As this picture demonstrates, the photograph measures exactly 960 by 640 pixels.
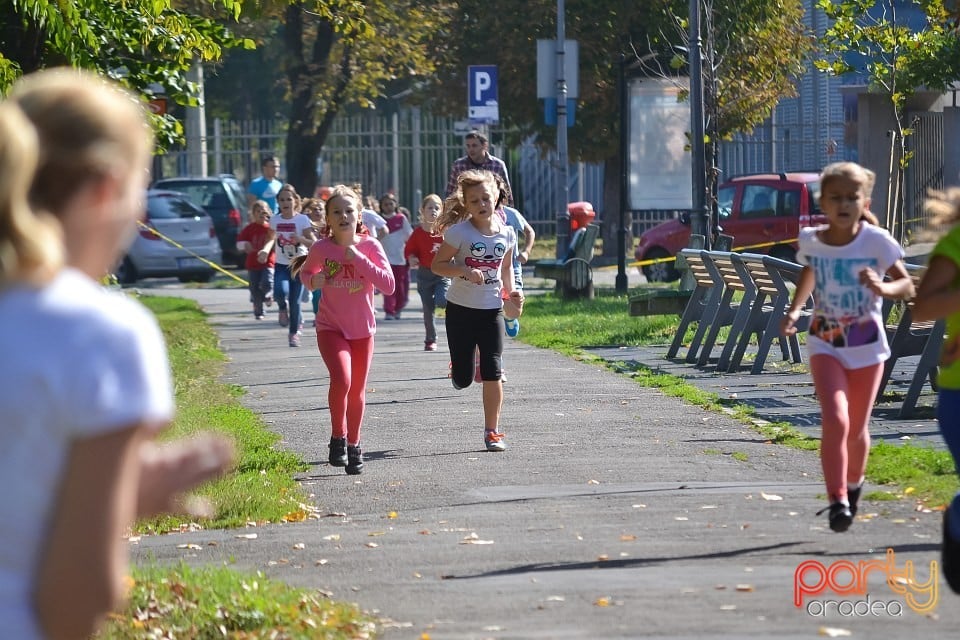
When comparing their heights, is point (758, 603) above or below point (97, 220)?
below

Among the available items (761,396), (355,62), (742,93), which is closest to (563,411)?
(761,396)

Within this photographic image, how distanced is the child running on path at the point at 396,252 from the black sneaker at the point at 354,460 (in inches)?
458

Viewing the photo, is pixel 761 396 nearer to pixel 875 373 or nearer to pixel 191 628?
pixel 875 373

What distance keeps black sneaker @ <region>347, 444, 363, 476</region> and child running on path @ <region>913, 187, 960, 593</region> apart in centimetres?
446

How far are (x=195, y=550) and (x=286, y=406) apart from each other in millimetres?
5405

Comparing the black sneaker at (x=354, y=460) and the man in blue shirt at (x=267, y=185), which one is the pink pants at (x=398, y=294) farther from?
the black sneaker at (x=354, y=460)

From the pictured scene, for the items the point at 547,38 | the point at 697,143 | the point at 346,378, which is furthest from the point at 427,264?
the point at 547,38

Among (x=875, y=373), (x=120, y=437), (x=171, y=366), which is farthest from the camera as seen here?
(x=171, y=366)

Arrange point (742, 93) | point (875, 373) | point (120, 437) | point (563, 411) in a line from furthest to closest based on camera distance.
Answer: point (742, 93) < point (563, 411) < point (875, 373) < point (120, 437)

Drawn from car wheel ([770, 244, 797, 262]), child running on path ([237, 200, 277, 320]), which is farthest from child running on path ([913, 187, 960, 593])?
car wheel ([770, 244, 797, 262])

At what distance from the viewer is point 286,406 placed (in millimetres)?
12562

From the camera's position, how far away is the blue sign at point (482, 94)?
2558cm

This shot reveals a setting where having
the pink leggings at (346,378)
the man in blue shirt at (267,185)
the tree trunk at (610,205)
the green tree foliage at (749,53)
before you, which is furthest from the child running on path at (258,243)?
the tree trunk at (610,205)

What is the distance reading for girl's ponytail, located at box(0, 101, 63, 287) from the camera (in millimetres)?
2188
